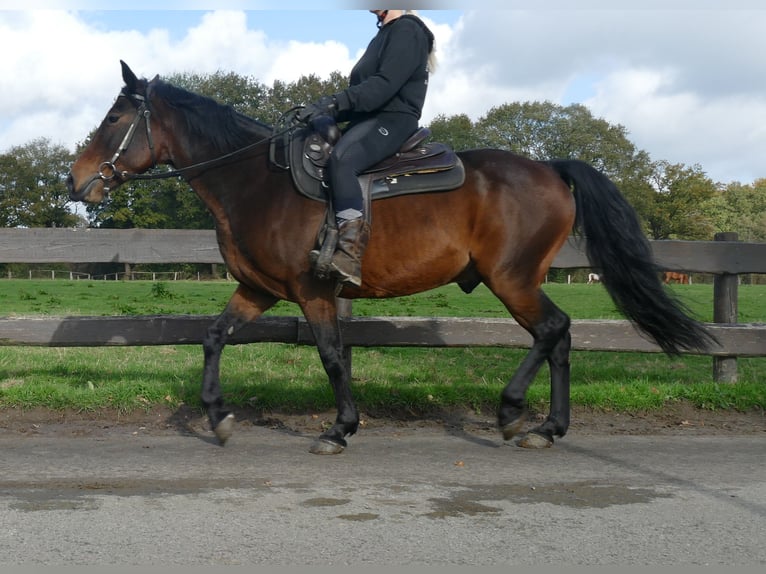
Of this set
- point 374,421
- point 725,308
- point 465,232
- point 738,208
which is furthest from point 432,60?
point 738,208

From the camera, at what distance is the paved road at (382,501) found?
12.4 ft

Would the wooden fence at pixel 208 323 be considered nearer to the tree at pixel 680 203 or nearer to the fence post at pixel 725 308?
the fence post at pixel 725 308

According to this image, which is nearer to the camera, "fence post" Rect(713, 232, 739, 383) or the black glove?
the black glove

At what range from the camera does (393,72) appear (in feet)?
20.8

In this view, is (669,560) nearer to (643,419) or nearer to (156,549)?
(156,549)

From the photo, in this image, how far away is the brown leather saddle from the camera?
20.9ft

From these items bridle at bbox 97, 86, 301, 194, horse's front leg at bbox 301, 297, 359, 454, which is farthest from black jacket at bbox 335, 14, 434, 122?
horse's front leg at bbox 301, 297, 359, 454

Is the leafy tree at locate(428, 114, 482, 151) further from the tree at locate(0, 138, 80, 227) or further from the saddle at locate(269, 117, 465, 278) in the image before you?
the saddle at locate(269, 117, 465, 278)

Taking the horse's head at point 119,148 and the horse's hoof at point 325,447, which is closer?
the horse's hoof at point 325,447

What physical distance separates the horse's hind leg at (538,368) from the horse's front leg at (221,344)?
1.89 m

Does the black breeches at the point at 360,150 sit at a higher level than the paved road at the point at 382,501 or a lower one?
higher

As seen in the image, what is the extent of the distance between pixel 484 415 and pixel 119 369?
12.7ft

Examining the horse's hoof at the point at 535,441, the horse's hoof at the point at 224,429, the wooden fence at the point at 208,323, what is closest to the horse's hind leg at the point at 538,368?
A: the horse's hoof at the point at 535,441

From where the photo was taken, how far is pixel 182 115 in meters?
6.77
